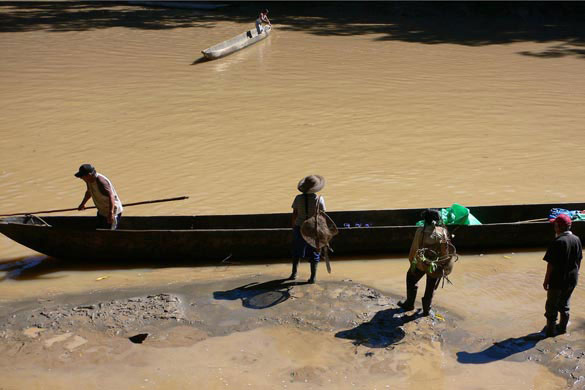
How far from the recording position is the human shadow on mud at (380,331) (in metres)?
5.96

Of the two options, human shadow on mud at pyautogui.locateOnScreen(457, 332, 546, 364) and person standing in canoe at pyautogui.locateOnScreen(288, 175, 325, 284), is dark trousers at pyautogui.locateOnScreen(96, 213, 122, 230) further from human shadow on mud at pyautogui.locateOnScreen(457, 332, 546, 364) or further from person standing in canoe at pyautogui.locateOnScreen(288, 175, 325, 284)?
human shadow on mud at pyautogui.locateOnScreen(457, 332, 546, 364)

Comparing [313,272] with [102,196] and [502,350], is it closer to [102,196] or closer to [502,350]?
[502,350]

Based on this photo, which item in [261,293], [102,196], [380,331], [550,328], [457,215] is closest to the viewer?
[550,328]

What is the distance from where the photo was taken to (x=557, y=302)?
5.81 m

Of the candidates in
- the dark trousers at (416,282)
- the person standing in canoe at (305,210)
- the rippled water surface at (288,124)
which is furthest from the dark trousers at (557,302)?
the rippled water surface at (288,124)

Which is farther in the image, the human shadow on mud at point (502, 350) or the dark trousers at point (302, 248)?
the dark trousers at point (302, 248)

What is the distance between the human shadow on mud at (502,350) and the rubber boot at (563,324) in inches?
6.1

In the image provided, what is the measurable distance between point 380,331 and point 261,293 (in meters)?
1.42

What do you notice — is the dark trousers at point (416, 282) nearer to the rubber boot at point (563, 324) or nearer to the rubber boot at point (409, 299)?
the rubber boot at point (409, 299)

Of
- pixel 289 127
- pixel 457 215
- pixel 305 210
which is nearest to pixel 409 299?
pixel 305 210

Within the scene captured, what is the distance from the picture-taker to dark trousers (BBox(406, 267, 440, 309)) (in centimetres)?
618

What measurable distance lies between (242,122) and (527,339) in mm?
8427

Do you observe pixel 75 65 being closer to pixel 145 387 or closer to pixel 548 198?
pixel 548 198

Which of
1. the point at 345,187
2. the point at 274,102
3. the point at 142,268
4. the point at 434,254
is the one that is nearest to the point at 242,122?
the point at 274,102
